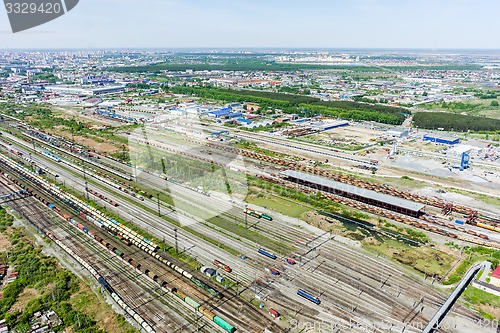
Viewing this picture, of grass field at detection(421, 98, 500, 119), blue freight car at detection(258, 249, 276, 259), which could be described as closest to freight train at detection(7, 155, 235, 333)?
blue freight car at detection(258, 249, 276, 259)

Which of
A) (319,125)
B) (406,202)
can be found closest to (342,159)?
(406,202)

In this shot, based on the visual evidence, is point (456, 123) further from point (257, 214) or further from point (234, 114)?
point (257, 214)

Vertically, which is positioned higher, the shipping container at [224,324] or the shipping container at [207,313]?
the shipping container at [224,324]

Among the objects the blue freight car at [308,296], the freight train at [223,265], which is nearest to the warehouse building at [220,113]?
the freight train at [223,265]

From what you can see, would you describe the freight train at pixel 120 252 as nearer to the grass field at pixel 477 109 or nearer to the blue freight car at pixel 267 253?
the blue freight car at pixel 267 253

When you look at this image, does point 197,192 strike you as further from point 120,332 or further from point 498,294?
point 498,294

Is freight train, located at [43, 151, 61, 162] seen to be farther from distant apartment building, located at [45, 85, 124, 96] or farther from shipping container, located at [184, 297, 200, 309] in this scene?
distant apartment building, located at [45, 85, 124, 96]

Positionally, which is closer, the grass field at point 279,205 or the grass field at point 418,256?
the grass field at point 418,256
